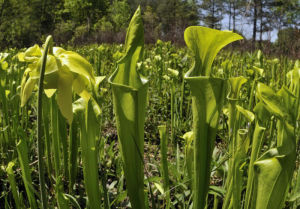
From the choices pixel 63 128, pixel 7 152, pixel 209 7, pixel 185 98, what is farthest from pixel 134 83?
pixel 209 7

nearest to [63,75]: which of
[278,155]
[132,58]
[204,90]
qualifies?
[132,58]

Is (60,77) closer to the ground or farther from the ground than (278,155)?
farther from the ground

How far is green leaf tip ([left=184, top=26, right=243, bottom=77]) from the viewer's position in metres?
0.35

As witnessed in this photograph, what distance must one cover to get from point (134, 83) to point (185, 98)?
1.42 meters

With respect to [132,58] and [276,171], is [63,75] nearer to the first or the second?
[132,58]

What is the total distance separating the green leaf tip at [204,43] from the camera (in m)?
0.35

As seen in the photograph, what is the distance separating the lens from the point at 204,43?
1.18 ft

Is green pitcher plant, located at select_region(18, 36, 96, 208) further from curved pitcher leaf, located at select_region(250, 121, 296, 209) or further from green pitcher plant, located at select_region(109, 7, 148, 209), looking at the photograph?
curved pitcher leaf, located at select_region(250, 121, 296, 209)

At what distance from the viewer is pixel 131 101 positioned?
38cm

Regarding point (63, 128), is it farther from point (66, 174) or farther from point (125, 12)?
point (125, 12)

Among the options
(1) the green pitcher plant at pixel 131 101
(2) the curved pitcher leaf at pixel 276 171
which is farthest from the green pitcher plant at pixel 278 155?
(1) the green pitcher plant at pixel 131 101

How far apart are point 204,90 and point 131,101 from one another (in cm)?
11

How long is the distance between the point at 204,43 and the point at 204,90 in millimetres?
65

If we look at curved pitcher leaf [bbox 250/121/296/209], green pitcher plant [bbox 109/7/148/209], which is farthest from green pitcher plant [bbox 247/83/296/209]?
green pitcher plant [bbox 109/7/148/209]
